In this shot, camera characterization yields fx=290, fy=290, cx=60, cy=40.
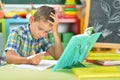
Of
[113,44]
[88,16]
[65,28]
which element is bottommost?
[65,28]

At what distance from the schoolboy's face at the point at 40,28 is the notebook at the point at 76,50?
0.34 m

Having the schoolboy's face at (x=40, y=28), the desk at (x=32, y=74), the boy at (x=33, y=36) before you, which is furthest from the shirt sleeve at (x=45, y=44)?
the desk at (x=32, y=74)

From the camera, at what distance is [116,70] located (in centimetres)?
141

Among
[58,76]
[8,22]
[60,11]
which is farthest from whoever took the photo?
[60,11]

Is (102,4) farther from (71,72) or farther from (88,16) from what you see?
(71,72)

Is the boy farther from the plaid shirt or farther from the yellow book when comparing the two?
the yellow book

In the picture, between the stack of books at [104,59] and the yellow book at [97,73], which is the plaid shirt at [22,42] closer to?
the stack of books at [104,59]

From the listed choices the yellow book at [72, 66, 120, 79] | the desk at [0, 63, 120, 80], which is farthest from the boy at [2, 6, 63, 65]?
the yellow book at [72, 66, 120, 79]

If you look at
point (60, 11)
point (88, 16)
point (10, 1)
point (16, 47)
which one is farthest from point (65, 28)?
point (16, 47)

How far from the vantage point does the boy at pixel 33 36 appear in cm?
182

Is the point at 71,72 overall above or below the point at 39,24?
below

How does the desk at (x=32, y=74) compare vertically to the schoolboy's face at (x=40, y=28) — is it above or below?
below

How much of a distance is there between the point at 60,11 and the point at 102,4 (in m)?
1.52

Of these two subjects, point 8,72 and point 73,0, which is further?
point 73,0
